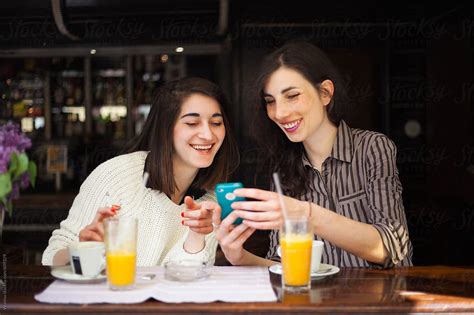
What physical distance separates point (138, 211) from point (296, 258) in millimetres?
983

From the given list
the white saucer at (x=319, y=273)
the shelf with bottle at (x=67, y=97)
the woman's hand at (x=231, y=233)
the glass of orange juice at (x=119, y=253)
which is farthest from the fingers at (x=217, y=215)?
the shelf with bottle at (x=67, y=97)

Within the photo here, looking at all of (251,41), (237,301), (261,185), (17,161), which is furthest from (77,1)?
(237,301)

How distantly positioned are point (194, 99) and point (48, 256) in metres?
0.82

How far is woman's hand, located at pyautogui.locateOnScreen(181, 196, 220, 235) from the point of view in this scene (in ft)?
6.77

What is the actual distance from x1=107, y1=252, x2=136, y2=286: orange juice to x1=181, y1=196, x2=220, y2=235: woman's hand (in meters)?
0.40

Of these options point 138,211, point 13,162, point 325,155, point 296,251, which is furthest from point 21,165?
point 325,155

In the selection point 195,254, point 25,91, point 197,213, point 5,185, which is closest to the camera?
point 5,185

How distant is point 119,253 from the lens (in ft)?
5.54

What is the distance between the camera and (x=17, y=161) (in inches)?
66.4

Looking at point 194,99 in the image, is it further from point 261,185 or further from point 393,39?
point 393,39

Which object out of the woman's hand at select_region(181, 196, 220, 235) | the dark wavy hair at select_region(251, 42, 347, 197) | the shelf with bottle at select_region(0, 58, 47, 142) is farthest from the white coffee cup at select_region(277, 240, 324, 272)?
the shelf with bottle at select_region(0, 58, 47, 142)

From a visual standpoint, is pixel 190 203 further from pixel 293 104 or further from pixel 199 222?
pixel 293 104

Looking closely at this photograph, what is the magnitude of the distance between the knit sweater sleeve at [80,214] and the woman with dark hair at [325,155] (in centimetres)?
62

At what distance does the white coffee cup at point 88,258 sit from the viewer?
177cm
